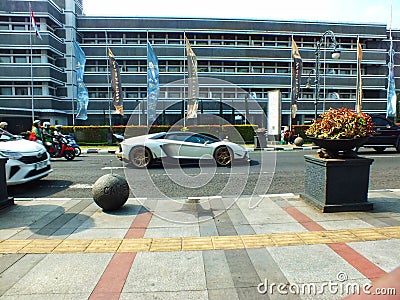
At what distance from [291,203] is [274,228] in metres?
1.38

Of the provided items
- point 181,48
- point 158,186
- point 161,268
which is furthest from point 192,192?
point 181,48

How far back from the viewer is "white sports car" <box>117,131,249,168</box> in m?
9.70

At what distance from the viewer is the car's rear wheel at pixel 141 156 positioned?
31.8 feet

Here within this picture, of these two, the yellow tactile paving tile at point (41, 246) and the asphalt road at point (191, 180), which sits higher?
the asphalt road at point (191, 180)

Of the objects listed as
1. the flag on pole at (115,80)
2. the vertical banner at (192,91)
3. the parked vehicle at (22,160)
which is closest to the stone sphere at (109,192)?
the parked vehicle at (22,160)

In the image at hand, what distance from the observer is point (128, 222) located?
4559 mm

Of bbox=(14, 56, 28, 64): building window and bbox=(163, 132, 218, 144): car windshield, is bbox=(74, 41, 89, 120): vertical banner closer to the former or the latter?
bbox=(14, 56, 28, 64): building window

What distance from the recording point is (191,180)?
26.2 feet

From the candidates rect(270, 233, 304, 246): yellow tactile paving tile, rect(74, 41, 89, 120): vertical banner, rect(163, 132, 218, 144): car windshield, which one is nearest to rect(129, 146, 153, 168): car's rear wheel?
rect(163, 132, 218, 144): car windshield

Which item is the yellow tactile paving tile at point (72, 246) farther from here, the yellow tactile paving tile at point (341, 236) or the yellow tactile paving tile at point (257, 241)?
the yellow tactile paving tile at point (341, 236)

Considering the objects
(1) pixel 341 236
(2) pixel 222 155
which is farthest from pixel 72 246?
(2) pixel 222 155

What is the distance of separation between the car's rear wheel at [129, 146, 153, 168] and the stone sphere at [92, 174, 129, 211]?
4.63 metres

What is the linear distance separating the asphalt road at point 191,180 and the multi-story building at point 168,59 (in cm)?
2398

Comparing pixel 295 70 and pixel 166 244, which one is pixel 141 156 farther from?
pixel 295 70
